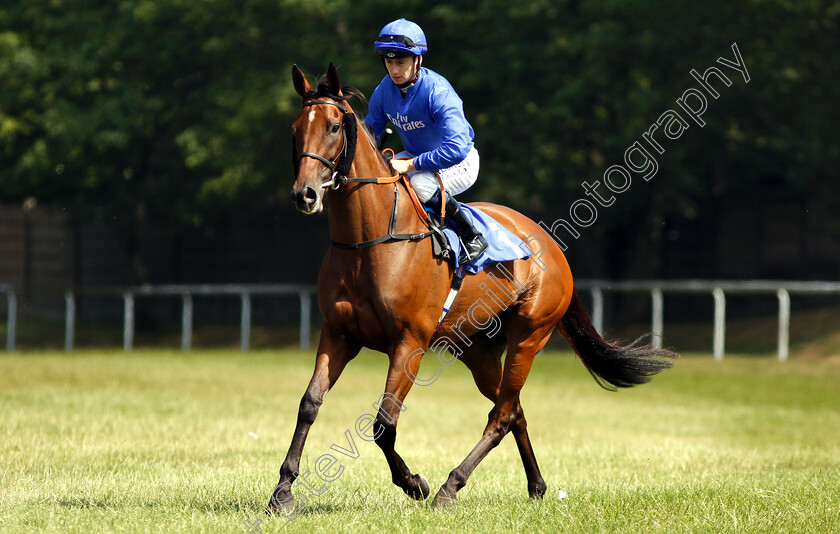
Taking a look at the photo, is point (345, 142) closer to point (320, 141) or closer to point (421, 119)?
point (320, 141)

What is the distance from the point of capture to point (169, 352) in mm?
18781

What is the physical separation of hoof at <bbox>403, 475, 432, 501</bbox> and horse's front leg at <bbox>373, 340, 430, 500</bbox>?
0.35 ft

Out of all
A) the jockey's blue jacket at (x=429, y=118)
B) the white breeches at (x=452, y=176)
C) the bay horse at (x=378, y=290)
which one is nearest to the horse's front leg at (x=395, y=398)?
the bay horse at (x=378, y=290)

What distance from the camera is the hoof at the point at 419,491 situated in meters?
6.11

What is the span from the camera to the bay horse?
556cm

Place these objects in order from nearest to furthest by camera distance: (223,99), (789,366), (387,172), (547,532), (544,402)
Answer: (547,532) → (387,172) → (544,402) → (789,366) → (223,99)

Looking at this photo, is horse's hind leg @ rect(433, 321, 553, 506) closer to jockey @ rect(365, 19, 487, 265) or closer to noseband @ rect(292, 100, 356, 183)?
jockey @ rect(365, 19, 487, 265)

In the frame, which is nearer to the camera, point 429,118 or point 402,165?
point 402,165

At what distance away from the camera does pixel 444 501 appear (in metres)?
5.96

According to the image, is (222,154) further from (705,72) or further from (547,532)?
(547,532)

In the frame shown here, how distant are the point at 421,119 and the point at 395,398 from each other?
168 cm

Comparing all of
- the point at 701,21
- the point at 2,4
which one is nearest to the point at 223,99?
the point at 2,4

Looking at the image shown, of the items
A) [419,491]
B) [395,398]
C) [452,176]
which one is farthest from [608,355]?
[395,398]

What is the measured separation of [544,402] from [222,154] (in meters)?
10.4
